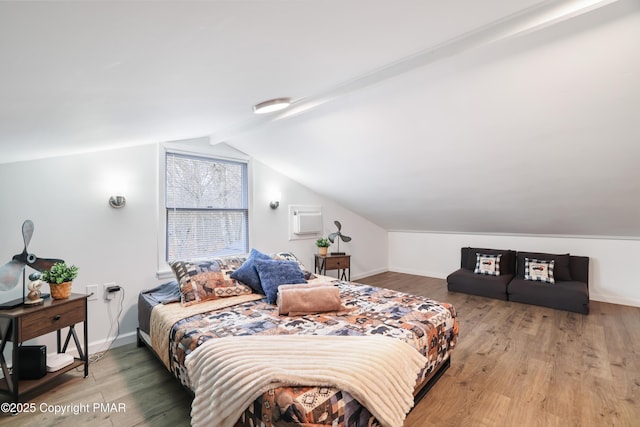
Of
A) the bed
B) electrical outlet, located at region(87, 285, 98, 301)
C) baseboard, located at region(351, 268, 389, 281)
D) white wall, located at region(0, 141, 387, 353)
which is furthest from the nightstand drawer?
electrical outlet, located at region(87, 285, 98, 301)

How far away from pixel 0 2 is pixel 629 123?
3531 millimetres

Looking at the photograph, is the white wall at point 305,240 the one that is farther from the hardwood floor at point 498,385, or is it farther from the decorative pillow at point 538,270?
the decorative pillow at point 538,270

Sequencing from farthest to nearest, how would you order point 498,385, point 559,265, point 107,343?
1. point 559,265
2. point 107,343
3. point 498,385

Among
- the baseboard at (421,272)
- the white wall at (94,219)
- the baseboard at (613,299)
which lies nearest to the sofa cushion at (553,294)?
the baseboard at (613,299)

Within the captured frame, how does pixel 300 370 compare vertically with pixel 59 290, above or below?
below

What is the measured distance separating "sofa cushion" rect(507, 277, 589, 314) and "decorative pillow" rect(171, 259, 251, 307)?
13.4 ft

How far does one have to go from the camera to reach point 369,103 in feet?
8.55

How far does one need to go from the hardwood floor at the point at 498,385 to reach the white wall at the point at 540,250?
3.35ft

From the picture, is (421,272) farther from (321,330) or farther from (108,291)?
(108,291)

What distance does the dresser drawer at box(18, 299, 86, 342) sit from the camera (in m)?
2.04

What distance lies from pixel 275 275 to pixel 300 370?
5.06 feet

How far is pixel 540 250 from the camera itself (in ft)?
16.3

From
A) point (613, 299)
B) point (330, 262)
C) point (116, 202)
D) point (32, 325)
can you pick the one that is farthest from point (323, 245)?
point (613, 299)

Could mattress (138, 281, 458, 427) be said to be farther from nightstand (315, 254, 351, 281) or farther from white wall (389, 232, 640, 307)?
white wall (389, 232, 640, 307)
